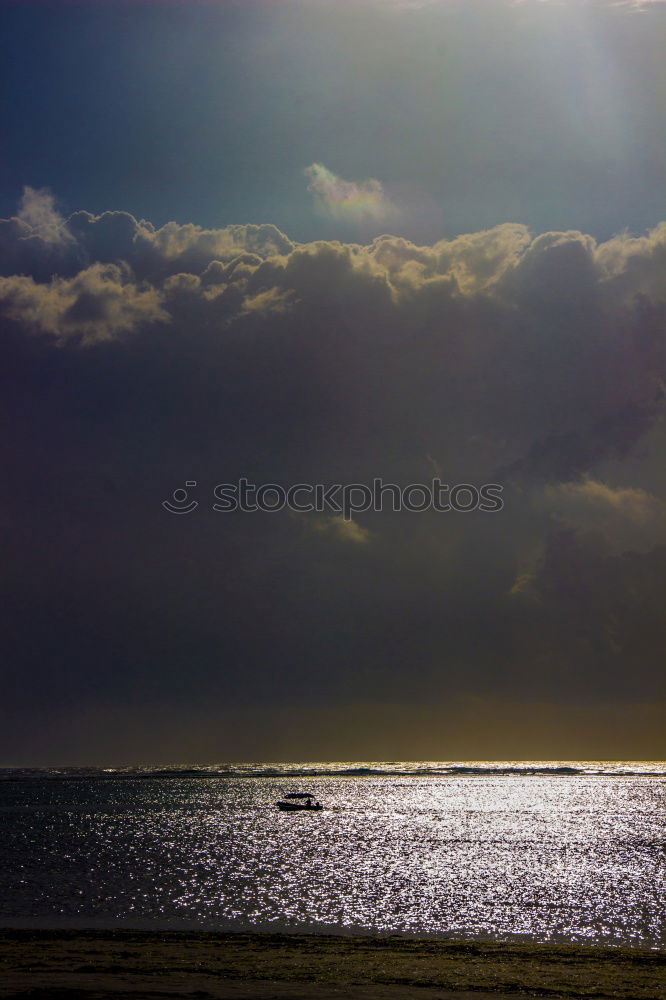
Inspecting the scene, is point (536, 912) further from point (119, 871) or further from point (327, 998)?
point (119, 871)

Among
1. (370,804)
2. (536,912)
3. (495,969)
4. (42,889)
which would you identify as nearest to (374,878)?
(536,912)

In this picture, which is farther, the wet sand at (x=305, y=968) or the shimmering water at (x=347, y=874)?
the shimmering water at (x=347, y=874)

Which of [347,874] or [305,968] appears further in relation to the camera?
[347,874]

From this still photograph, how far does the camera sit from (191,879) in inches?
2440

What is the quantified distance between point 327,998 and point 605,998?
8864 millimetres

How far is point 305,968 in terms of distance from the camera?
33.3m

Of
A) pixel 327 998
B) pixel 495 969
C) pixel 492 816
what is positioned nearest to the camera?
pixel 327 998

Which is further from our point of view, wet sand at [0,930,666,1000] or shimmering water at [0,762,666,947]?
shimmering water at [0,762,666,947]

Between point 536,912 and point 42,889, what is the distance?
3001 cm

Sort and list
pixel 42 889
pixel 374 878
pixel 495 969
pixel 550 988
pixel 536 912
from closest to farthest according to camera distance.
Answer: pixel 550 988 < pixel 495 969 < pixel 536 912 < pixel 42 889 < pixel 374 878

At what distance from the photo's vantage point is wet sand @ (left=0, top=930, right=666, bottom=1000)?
29.1m

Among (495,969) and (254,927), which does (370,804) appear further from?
(495,969)

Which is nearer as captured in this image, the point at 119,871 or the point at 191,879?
the point at 191,879

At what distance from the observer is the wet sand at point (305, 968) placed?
A: 29125 millimetres
